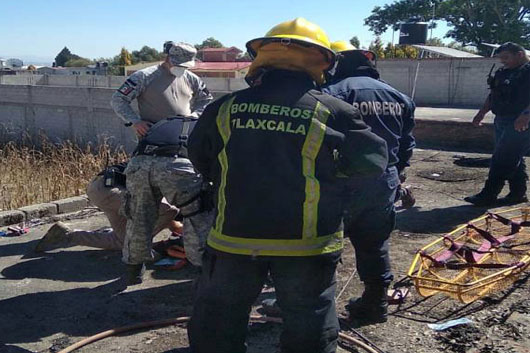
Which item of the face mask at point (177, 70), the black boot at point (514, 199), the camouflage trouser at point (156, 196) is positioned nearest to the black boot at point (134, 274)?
the camouflage trouser at point (156, 196)

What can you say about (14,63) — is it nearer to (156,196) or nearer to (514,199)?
(514,199)

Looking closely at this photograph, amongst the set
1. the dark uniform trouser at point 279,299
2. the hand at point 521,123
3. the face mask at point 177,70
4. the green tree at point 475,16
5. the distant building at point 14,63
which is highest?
the green tree at point 475,16

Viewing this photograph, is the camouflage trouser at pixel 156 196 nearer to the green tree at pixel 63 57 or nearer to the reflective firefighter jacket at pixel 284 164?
the reflective firefighter jacket at pixel 284 164

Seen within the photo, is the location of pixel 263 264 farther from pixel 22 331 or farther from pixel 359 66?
pixel 22 331

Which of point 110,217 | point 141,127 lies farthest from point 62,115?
point 141,127

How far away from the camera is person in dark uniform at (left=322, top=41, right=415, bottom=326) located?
3662mm

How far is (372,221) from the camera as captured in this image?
3.68 meters

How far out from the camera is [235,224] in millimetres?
2557

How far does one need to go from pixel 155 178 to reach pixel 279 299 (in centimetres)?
184

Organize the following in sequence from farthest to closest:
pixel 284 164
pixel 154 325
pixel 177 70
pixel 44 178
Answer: pixel 44 178 → pixel 177 70 → pixel 154 325 → pixel 284 164

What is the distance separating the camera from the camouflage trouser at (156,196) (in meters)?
4.18

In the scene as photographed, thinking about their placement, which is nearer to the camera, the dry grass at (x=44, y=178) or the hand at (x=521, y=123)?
the hand at (x=521, y=123)

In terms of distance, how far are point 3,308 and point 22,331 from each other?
17.7 inches

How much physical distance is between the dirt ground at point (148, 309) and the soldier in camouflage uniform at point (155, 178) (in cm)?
35
